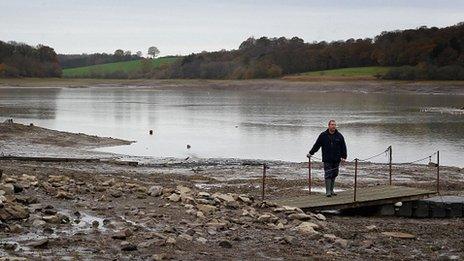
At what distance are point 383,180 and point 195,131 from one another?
23699 millimetres

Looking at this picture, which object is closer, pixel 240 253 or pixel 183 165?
pixel 240 253

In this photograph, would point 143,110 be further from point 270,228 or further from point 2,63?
point 2,63

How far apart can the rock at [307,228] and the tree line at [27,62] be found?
14083 cm

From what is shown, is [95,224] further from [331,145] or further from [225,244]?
[331,145]

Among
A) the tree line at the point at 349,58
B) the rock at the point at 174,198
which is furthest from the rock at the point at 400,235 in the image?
the tree line at the point at 349,58

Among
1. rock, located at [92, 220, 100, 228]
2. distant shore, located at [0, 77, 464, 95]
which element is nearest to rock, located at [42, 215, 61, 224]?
rock, located at [92, 220, 100, 228]

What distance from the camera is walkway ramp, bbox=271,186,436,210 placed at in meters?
15.5

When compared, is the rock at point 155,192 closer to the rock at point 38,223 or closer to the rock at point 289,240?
the rock at point 38,223

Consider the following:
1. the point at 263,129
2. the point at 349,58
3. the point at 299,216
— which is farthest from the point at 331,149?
the point at 349,58

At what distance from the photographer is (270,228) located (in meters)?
13.0

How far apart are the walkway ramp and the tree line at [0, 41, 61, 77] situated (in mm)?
137845

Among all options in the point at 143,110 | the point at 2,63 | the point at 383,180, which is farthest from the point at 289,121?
the point at 2,63

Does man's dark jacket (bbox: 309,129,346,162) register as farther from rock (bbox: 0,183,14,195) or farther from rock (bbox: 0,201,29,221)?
rock (bbox: 0,201,29,221)

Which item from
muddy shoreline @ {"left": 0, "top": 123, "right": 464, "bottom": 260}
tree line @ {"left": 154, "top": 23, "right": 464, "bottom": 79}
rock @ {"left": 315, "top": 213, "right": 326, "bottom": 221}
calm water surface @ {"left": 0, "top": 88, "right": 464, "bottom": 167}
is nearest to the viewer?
muddy shoreline @ {"left": 0, "top": 123, "right": 464, "bottom": 260}
